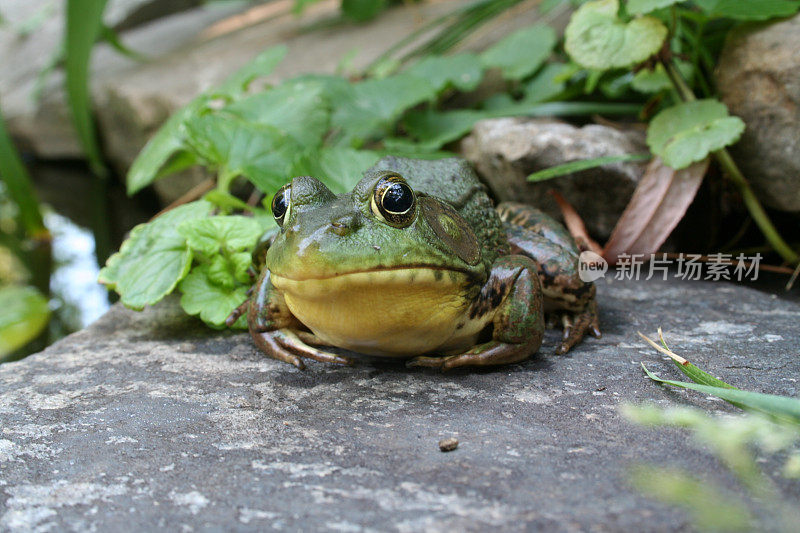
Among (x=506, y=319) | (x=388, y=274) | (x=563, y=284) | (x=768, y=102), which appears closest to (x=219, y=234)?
(x=388, y=274)

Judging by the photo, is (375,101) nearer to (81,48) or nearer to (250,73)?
(250,73)

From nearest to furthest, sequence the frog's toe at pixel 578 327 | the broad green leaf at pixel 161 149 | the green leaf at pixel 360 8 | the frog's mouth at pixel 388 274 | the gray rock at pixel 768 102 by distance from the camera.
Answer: the frog's mouth at pixel 388 274 < the frog's toe at pixel 578 327 < the gray rock at pixel 768 102 < the broad green leaf at pixel 161 149 < the green leaf at pixel 360 8

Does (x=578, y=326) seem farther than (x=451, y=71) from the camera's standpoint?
No

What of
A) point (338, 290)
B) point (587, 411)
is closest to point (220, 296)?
point (338, 290)

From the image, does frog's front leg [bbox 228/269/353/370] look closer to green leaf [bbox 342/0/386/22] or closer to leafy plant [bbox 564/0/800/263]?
leafy plant [bbox 564/0/800/263]

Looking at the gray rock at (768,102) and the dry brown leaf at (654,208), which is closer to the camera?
the gray rock at (768,102)

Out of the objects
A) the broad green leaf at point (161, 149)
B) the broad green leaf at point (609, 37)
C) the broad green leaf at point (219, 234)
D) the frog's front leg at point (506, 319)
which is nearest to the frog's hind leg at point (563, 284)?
the frog's front leg at point (506, 319)

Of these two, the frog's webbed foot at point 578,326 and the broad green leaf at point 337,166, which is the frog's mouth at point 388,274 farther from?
the broad green leaf at point 337,166
